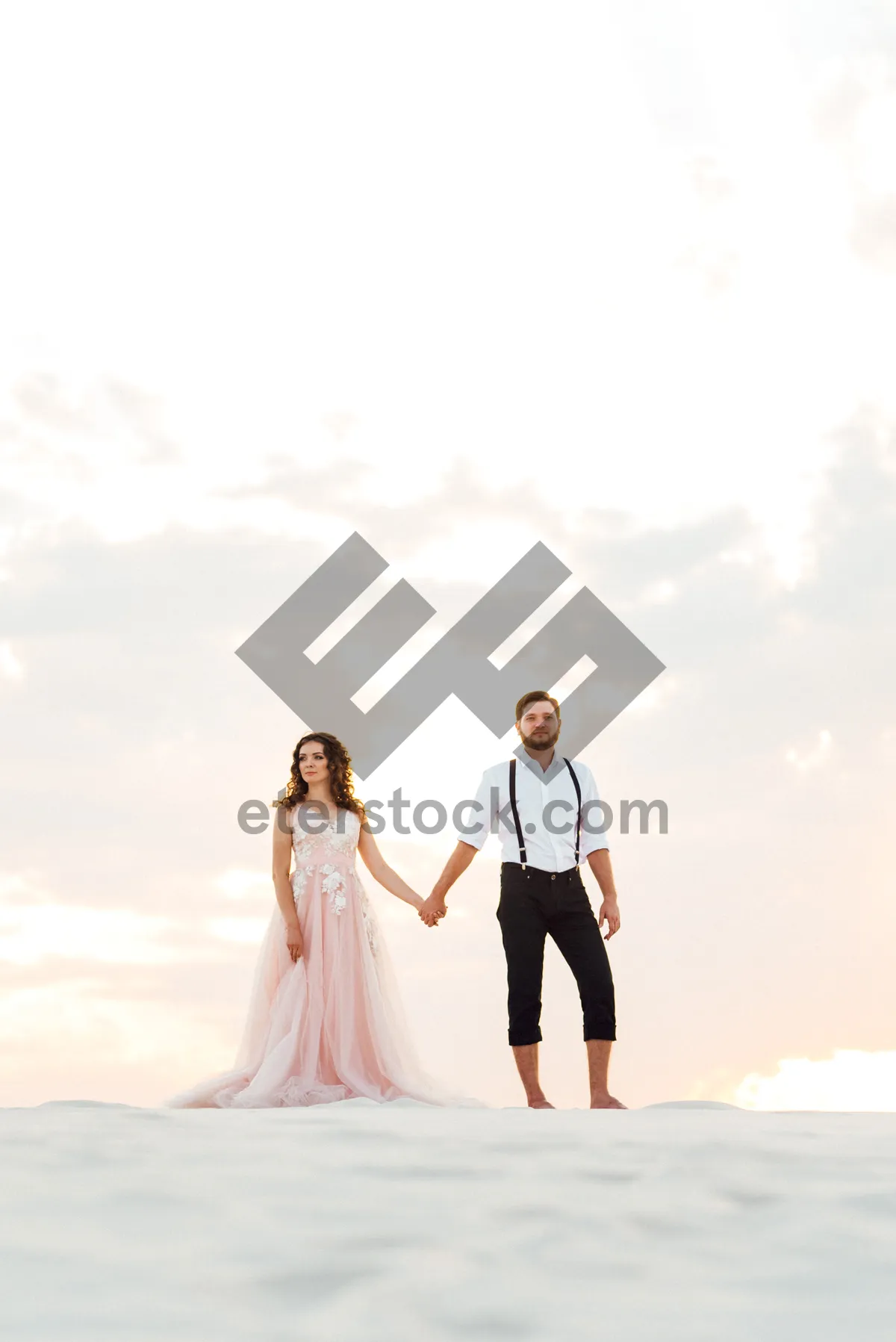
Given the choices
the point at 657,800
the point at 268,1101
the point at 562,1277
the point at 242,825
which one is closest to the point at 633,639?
the point at 657,800

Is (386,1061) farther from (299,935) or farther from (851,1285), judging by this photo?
(851,1285)

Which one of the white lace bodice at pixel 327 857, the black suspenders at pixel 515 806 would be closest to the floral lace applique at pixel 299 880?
the white lace bodice at pixel 327 857

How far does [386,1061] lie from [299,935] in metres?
0.90

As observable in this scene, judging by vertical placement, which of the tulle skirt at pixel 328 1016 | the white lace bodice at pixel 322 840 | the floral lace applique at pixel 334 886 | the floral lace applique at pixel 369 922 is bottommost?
the tulle skirt at pixel 328 1016

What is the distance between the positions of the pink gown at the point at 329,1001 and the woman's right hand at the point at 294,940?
0.07 metres

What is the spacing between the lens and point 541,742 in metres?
7.08

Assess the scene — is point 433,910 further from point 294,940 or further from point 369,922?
point 294,940

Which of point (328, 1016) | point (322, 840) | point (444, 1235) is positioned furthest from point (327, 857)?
point (444, 1235)

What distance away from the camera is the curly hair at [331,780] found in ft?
25.2

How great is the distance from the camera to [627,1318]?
6.74ft

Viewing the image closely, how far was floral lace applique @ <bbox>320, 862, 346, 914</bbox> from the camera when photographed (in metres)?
7.65

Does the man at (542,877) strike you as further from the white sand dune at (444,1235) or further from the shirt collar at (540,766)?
the white sand dune at (444,1235)

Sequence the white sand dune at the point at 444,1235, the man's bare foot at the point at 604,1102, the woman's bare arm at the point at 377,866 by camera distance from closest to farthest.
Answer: the white sand dune at the point at 444,1235 → the man's bare foot at the point at 604,1102 → the woman's bare arm at the point at 377,866

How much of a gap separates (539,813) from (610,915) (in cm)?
71
